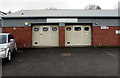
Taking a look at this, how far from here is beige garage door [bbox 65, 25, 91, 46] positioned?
13766mm

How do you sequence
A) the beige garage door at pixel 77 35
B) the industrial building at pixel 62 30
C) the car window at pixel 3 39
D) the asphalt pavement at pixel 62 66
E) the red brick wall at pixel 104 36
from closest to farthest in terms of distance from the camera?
the asphalt pavement at pixel 62 66 → the car window at pixel 3 39 → the industrial building at pixel 62 30 → the red brick wall at pixel 104 36 → the beige garage door at pixel 77 35

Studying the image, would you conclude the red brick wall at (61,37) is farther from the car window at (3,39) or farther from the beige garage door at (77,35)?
the car window at (3,39)

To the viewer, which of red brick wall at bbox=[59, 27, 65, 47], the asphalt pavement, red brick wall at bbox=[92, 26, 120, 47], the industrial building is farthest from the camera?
red brick wall at bbox=[92, 26, 120, 47]

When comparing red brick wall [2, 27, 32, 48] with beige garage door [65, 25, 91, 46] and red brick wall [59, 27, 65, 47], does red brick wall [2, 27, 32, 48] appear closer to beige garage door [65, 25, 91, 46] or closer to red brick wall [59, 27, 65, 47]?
red brick wall [59, 27, 65, 47]

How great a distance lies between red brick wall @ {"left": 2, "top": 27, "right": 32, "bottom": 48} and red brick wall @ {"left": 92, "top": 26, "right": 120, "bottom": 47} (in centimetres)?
709

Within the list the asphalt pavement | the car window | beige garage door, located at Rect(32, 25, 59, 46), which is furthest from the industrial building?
the asphalt pavement

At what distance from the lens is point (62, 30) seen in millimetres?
13266

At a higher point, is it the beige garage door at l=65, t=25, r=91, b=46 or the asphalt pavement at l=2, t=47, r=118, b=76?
the beige garage door at l=65, t=25, r=91, b=46

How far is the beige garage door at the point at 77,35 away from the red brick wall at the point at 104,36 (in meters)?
0.78

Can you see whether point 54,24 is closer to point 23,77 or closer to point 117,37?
point 117,37

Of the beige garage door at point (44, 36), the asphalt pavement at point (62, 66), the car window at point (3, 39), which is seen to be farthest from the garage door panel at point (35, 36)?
the car window at point (3, 39)

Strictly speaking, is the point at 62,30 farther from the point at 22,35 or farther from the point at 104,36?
the point at 104,36

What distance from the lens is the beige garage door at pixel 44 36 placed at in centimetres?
1363

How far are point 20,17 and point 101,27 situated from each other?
888cm
